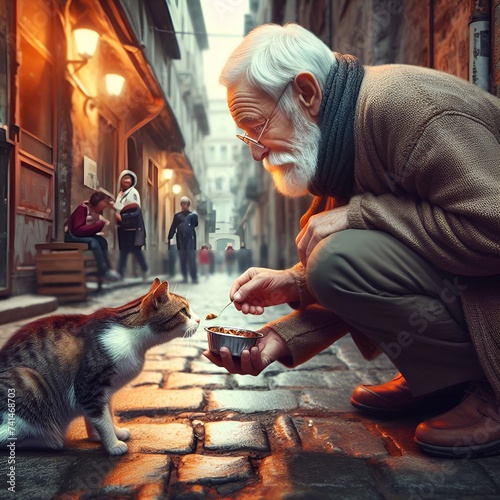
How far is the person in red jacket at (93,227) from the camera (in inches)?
61.1

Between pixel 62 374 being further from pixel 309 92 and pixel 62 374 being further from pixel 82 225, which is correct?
pixel 309 92

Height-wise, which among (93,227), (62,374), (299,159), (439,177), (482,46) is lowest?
(62,374)

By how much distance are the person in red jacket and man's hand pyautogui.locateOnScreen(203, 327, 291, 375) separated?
45 cm

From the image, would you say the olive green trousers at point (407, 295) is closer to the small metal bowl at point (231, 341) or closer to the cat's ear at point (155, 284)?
the small metal bowl at point (231, 341)

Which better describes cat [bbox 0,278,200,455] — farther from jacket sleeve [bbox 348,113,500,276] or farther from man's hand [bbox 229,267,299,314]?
jacket sleeve [bbox 348,113,500,276]

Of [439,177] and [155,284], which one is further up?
[439,177]

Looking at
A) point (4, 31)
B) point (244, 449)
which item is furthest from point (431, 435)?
point (4, 31)

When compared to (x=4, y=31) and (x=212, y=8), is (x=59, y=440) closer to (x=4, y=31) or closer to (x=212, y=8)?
(x=4, y=31)

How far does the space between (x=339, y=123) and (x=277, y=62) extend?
0.93 ft

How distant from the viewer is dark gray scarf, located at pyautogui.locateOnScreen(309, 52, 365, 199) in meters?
1.70

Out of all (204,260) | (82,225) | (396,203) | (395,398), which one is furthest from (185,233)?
(395,398)

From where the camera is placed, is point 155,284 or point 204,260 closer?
point 155,284

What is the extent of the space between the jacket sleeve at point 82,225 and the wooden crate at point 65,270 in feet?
0.12

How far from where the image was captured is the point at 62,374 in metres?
1.50
